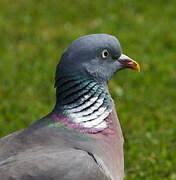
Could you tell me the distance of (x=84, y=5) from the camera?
9617mm

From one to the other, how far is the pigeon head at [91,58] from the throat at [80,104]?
5cm

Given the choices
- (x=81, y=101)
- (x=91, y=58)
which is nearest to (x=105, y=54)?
(x=91, y=58)

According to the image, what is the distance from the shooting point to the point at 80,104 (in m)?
4.32

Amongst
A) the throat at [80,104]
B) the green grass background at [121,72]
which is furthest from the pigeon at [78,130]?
the green grass background at [121,72]

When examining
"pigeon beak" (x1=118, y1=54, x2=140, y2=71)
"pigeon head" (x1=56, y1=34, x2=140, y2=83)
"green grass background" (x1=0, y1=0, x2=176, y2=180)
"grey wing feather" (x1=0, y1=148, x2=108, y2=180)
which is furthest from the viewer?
"green grass background" (x1=0, y1=0, x2=176, y2=180)

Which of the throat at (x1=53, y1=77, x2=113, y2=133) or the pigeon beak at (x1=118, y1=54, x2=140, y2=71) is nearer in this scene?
the throat at (x1=53, y1=77, x2=113, y2=133)

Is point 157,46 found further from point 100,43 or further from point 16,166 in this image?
point 16,166

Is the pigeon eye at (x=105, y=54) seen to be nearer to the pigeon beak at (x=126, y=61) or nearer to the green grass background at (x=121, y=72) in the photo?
the pigeon beak at (x=126, y=61)

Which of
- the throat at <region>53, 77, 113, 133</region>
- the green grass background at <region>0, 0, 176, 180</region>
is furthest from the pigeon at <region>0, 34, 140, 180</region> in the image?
the green grass background at <region>0, 0, 176, 180</region>

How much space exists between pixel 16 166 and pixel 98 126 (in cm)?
70

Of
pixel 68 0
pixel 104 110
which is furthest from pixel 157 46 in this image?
pixel 104 110

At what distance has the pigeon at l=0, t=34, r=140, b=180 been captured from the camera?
3910 mm

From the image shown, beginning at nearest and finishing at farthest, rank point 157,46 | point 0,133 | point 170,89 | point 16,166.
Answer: point 16,166, point 0,133, point 170,89, point 157,46

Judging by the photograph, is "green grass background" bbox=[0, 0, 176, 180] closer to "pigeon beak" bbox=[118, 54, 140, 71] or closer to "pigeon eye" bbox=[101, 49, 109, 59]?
"pigeon beak" bbox=[118, 54, 140, 71]
